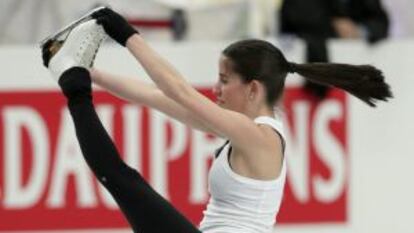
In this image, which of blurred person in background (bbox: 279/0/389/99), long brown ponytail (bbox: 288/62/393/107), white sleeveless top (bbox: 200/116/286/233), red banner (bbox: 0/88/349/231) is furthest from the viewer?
blurred person in background (bbox: 279/0/389/99)

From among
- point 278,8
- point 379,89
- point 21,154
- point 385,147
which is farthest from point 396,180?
point 379,89

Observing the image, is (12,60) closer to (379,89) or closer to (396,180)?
(396,180)

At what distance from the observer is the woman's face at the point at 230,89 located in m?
3.43

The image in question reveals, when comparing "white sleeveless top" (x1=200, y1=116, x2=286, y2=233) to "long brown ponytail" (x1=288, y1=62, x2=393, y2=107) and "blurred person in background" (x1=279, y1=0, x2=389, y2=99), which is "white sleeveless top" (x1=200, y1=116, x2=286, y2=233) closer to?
"long brown ponytail" (x1=288, y1=62, x2=393, y2=107)

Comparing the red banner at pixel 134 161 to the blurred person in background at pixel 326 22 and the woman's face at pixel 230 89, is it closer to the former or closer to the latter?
the blurred person in background at pixel 326 22

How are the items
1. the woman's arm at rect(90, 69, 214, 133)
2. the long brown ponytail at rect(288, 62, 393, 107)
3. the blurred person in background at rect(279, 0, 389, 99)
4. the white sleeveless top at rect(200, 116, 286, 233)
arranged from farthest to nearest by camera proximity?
the blurred person in background at rect(279, 0, 389, 99)
the woman's arm at rect(90, 69, 214, 133)
the long brown ponytail at rect(288, 62, 393, 107)
the white sleeveless top at rect(200, 116, 286, 233)

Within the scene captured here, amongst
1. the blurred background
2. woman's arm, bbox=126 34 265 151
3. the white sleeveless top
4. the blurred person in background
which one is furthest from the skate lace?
A: the blurred person in background

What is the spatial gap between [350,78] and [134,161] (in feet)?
7.19

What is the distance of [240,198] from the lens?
134 inches

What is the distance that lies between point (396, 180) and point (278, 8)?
1034 millimetres

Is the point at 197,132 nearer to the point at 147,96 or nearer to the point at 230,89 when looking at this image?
the point at 147,96

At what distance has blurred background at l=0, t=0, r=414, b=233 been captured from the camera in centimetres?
552

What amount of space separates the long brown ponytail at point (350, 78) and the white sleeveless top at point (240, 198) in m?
0.19

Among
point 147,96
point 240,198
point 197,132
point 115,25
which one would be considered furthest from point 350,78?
point 197,132
